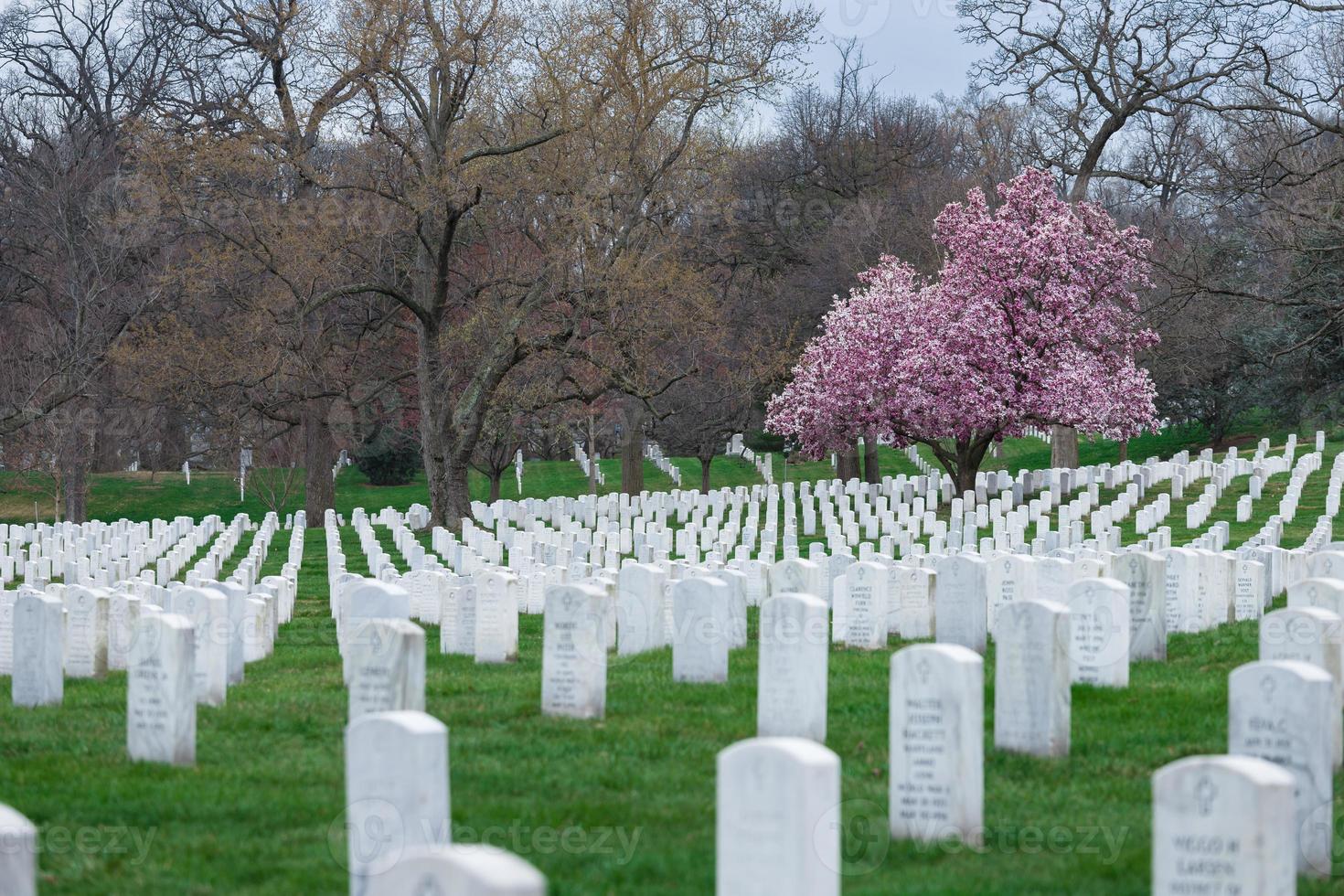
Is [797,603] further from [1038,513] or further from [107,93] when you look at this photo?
[107,93]

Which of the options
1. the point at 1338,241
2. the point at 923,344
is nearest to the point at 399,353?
the point at 923,344

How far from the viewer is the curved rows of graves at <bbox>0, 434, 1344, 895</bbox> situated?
15.3 ft

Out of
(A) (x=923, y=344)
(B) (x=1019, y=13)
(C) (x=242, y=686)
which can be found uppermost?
(B) (x=1019, y=13)

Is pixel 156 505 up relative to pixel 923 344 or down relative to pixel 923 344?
down

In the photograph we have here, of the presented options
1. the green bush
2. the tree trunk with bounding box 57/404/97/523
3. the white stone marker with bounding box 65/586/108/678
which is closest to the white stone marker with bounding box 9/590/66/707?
the white stone marker with bounding box 65/586/108/678

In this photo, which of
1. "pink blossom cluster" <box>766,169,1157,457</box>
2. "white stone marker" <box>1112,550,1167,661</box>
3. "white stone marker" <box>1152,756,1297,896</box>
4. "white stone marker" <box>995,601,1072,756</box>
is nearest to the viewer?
"white stone marker" <box>1152,756,1297,896</box>

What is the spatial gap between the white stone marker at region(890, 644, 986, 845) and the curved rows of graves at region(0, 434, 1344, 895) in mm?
10

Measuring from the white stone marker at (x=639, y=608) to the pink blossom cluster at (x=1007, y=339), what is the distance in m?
19.3

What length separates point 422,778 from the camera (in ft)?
16.8

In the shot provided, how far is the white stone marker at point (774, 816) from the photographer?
464 cm

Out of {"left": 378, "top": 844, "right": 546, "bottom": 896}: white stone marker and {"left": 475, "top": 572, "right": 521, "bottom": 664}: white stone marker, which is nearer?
{"left": 378, "top": 844, "right": 546, "bottom": 896}: white stone marker

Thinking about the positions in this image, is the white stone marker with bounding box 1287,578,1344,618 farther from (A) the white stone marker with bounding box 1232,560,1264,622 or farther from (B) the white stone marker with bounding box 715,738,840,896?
(B) the white stone marker with bounding box 715,738,840,896

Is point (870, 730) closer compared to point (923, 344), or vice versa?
point (870, 730)

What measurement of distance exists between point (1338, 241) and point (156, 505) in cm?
3477
